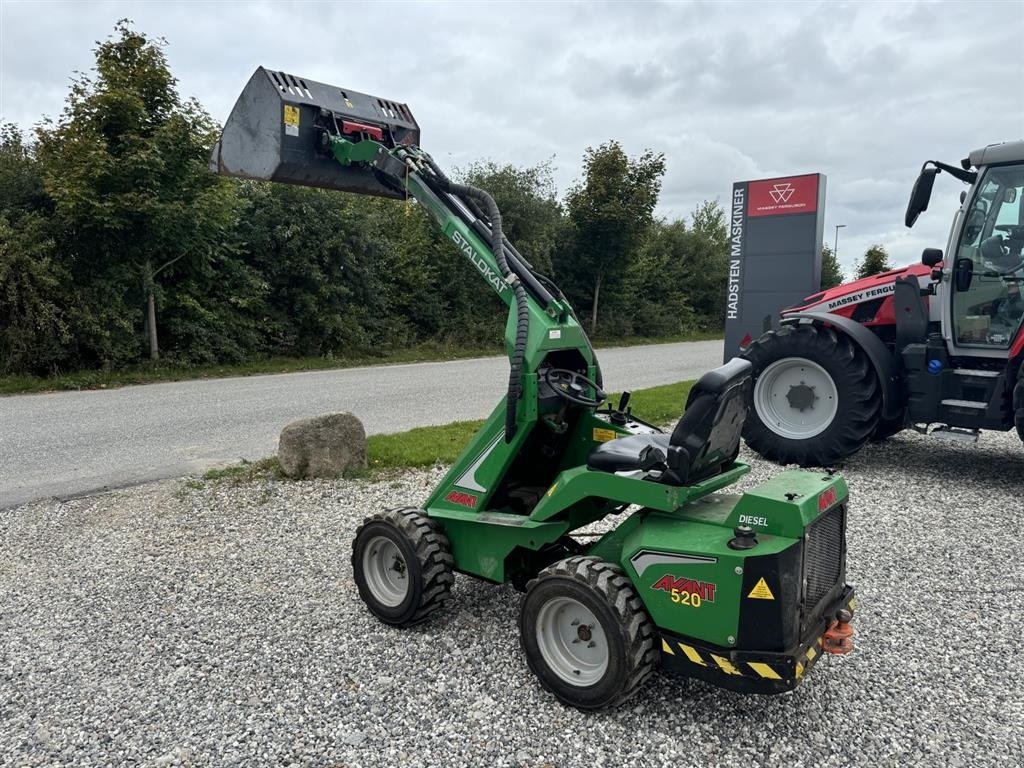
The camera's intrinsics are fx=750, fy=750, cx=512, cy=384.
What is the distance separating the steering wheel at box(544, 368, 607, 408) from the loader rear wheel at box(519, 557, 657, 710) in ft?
2.71

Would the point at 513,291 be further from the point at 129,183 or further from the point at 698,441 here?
the point at 129,183

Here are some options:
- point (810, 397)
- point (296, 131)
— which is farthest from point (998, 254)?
point (296, 131)

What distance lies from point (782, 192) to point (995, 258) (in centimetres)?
534

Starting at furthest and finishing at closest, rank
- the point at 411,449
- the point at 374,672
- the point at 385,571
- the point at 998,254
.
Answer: the point at 411,449 < the point at 998,254 < the point at 385,571 < the point at 374,672

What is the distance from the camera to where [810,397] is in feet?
24.2

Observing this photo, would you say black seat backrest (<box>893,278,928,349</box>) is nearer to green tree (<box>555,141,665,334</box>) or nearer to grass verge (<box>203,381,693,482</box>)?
grass verge (<box>203,381,693,482</box>)

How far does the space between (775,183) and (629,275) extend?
17627 millimetres

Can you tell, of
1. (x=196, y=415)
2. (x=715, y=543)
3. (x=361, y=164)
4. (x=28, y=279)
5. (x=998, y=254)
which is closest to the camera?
(x=715, y=543)

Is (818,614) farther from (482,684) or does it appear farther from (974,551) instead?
(974,551)

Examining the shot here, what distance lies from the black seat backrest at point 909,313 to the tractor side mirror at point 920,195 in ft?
2.29

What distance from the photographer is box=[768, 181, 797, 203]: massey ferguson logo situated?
454 inches

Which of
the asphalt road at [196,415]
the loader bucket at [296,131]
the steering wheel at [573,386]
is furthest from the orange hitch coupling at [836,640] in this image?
the asphalt road at [196,415]

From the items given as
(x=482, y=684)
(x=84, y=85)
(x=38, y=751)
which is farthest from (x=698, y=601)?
(x=84, y=85)

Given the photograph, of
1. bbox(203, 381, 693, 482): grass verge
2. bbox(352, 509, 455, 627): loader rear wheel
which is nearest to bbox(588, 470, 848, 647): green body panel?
bbox(352, 509, 455, 627): loader rear wheel
